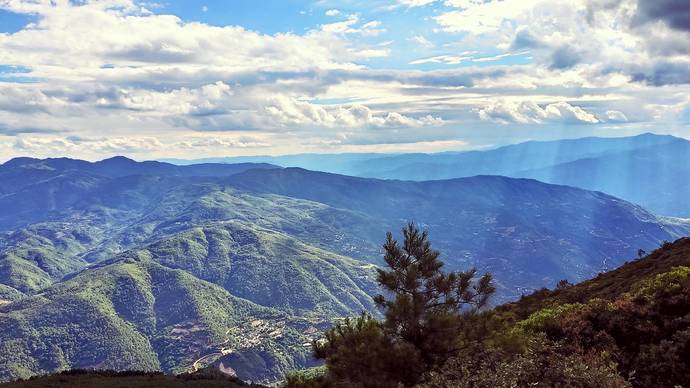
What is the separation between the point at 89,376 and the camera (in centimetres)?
5131

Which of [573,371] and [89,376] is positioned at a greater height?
[573,371]

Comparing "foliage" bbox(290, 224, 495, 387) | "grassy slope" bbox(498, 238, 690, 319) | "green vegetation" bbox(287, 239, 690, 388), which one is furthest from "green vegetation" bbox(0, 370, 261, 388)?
"grassy slope" bbox(498, 238, 690, 319)

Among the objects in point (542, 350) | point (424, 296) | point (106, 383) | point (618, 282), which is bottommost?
point (106, 383)

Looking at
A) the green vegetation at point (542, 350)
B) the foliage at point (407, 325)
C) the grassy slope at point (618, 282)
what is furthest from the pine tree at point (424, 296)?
the grassy slope at point (618, 282)

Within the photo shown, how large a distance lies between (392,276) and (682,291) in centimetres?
1401

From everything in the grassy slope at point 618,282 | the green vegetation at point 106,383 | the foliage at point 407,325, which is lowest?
the green vegetation at point 106,383

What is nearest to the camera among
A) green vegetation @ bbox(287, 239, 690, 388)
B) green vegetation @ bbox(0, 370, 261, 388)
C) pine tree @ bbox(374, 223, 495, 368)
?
green vegetation @ bbox(287, 239, 690, 388)

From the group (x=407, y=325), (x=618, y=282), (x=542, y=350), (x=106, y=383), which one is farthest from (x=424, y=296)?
(x=106, y=383)

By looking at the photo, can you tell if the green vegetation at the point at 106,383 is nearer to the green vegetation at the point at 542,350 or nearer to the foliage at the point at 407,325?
the foliage at the point at 407,325

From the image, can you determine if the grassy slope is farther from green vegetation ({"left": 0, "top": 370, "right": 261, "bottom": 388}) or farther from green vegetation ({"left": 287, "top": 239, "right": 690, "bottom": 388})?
green vegetation ({"left": 0, "top": 370, "right": 261, "bottom": 388})

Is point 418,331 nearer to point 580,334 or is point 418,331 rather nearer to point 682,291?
point 580,334

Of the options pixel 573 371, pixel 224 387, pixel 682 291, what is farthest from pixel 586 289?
pixel 224 387

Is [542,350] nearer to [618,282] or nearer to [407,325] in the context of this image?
[407,325]

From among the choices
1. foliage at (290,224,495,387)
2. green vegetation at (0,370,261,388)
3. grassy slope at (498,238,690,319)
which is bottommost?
green vegetation at (0,370,261,388)
